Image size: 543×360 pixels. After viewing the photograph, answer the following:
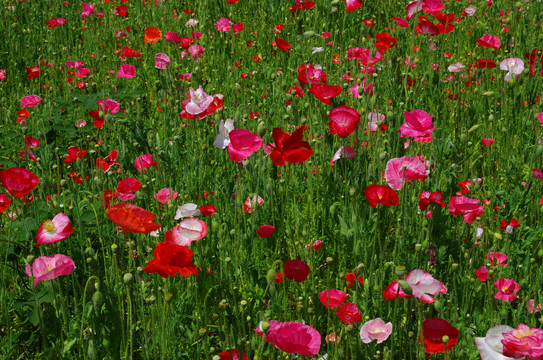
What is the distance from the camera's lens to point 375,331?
1.38m

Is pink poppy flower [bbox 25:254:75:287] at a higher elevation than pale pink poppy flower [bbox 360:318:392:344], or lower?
higher

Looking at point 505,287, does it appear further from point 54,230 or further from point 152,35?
point 152,35

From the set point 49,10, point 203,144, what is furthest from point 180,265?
point 49,10

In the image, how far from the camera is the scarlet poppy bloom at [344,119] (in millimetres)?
1748

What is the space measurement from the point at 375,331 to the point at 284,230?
78 centimetres

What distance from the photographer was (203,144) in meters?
2.37

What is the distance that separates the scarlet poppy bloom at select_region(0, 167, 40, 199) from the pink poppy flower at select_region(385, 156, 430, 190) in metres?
1.14

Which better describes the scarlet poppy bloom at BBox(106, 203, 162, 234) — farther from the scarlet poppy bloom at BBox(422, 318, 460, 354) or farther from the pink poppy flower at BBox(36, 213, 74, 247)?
the scarlet poppy bloom at BBox(422, 318, 460, 354)

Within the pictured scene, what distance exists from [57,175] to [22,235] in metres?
0.84

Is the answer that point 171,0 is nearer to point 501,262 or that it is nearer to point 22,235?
point 22,235

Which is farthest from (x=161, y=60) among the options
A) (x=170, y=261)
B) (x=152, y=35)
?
(x=170, y=261)

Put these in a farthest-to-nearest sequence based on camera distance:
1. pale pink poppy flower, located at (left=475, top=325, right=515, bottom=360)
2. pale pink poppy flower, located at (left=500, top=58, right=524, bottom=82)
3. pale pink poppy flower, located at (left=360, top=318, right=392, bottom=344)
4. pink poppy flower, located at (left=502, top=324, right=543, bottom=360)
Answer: pale pink poppy flower, located at (left=500, top=58, right=524, bottom=82), pale pink poppy flower, located at (left=360, top=318, right=392, bottom=344), pale pink poppy flower, located at (left=475, top=325, right=515, bottom=360), pink poppy flower, located at (left=502, top=324, right=543, bottom=360)

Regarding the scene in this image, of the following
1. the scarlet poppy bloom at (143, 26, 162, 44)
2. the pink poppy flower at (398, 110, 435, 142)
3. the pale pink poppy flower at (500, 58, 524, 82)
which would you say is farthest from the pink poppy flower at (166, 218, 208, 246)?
the pale pink poppy flower at (500, 58, 524, 82)

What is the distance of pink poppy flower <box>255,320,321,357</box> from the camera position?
1.14 metres
